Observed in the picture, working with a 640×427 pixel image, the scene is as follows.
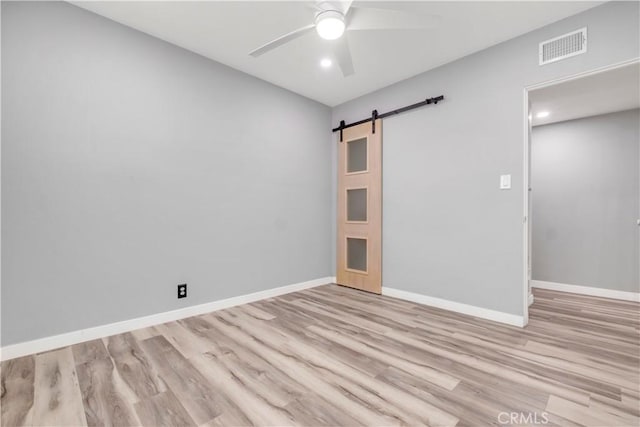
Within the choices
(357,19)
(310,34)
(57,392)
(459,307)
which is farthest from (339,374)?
(310,34)

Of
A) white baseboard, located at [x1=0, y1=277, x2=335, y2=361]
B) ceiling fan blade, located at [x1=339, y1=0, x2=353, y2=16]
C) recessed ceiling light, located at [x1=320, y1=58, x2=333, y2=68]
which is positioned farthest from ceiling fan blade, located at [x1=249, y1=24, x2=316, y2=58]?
white baseboard, located at [x1=0, y1=277, x2=335, y2=361]

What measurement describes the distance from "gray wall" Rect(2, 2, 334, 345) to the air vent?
280 centimetres

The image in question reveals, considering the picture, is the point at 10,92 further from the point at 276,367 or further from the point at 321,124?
the point at 321,124

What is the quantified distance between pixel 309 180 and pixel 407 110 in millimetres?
1597

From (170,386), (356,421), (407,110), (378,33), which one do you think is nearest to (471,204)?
(407,110)

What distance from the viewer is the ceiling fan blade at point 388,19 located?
71.2 inches

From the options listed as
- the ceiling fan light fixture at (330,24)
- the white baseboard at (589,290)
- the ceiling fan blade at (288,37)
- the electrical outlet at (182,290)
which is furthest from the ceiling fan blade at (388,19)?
the white baseboard at (589,290)

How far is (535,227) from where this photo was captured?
4238mm

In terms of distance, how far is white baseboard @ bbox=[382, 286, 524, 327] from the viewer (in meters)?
2.64

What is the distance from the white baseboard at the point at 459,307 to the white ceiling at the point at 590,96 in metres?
2.19

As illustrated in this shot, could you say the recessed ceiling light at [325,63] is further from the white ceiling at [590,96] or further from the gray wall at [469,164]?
the white ceiling at [590,96]

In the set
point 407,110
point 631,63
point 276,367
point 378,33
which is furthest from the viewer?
point 407,110

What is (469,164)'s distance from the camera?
2.98 metres

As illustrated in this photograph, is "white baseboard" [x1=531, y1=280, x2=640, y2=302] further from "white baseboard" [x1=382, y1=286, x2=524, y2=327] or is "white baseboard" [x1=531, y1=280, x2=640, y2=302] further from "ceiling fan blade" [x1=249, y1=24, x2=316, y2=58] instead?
"ceiling fan blade" [x1=249, y1=24, x2=316, y2=58]
